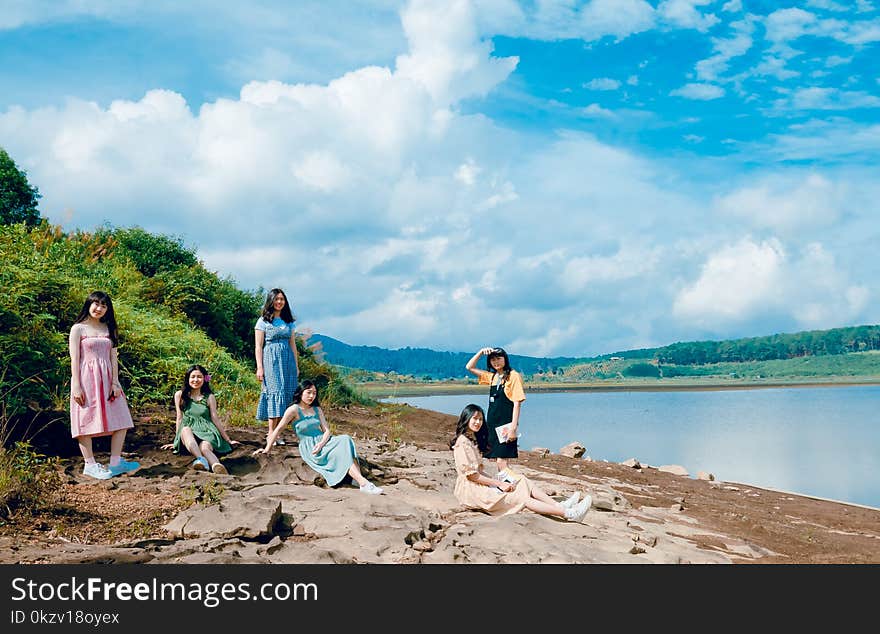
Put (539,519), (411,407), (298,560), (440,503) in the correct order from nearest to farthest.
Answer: (298,560), (539,519), (440,503), (411,407)

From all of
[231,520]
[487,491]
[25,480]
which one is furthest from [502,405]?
[25,480]

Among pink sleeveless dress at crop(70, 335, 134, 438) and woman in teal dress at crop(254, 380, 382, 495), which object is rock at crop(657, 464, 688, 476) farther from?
pink sleeveless dress at crop(70, 335, 134, 438)

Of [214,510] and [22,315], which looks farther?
[22,315]

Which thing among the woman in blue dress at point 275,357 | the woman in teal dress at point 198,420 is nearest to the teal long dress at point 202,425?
the woman in teal dress at point 198,420

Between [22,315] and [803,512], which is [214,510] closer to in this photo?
[22,315]

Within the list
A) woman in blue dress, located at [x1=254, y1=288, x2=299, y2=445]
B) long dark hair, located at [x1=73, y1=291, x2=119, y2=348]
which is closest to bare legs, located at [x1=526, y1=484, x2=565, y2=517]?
woman in blue dress, located at [x1=254, y1=288, x2=299, y2=445]

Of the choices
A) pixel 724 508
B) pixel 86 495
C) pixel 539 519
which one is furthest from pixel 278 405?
pixel 724 508

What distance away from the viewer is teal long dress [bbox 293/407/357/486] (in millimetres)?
8008

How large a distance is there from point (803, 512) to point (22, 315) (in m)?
11.3

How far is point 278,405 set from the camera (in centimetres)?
923

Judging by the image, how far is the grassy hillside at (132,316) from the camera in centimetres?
963

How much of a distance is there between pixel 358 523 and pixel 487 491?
147 cm

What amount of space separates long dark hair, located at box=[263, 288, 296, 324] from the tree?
544 inches

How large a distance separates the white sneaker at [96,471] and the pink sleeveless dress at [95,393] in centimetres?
33
